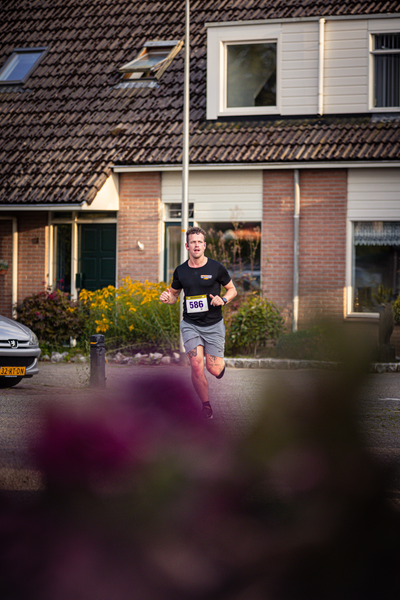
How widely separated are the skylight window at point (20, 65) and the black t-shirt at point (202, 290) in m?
11.7

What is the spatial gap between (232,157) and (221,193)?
2.74ft

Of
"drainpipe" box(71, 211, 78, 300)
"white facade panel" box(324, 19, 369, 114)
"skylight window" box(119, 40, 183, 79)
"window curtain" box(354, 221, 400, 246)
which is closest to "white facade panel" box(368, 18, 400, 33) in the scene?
"white facade panel" box(324, 19, 369, 114)

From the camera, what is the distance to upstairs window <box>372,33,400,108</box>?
1427 cm

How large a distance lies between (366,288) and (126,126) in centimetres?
591

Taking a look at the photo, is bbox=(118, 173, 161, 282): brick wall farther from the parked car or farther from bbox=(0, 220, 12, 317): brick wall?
the parked car

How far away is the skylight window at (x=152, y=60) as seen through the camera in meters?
16.1

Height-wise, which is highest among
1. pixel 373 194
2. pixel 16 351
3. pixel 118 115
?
pixel 118 115

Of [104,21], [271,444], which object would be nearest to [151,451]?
[271,444]

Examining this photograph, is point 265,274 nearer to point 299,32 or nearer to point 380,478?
point 299,32

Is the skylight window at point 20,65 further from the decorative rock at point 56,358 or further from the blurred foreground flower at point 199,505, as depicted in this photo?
the blurred foreground flower at point 199,505

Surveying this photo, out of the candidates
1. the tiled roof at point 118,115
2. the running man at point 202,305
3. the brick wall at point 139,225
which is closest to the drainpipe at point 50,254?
the tiled roof at point 118,115

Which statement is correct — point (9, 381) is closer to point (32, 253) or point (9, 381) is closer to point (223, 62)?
point (32, 253)

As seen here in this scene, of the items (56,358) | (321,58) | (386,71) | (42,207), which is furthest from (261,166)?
(56,358)

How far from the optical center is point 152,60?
16.5m
